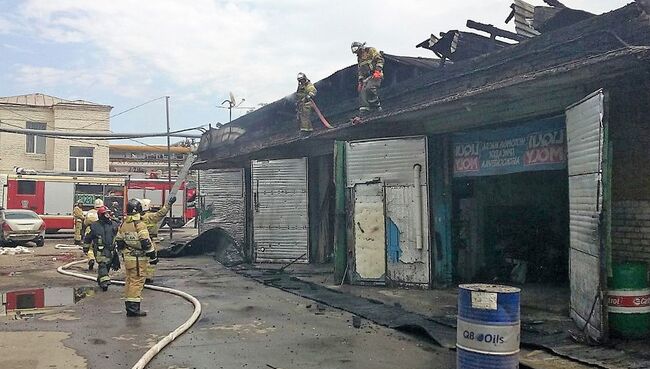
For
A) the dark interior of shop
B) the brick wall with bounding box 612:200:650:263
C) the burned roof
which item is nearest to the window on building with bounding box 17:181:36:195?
the burned roof

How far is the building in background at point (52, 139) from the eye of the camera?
34469mm

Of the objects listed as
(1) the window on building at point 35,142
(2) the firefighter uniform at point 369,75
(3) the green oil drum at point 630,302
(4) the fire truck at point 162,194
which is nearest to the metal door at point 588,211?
(3) the green oil drum at point 630,302

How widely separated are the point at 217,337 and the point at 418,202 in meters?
4.68

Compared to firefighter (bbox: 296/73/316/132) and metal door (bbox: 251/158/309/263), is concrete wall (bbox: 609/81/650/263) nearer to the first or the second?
firefighter (bbox: 296/73/316/132)

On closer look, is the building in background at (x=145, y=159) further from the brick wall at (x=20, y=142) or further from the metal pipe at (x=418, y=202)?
the metal pipe at (x=418, y=202)

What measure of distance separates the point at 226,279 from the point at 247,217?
405cm

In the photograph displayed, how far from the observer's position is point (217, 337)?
22.0ft

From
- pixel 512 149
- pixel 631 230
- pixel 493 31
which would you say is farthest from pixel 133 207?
pixel 493 31

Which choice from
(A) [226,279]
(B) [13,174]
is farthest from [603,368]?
(B) [13,174]

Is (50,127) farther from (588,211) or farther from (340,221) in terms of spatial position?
(588,211)

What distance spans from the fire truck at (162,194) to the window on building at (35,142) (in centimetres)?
1189

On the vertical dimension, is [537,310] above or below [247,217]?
below

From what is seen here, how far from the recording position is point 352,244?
416 inches

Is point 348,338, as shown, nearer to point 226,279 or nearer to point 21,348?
point 21,348
